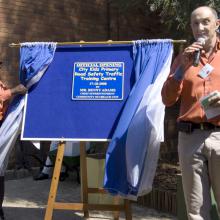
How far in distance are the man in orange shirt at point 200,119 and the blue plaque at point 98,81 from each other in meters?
1.36

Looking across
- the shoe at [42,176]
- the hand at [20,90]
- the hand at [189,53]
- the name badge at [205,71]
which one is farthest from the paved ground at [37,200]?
the hand at [189,53]

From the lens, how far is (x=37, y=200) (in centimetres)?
706

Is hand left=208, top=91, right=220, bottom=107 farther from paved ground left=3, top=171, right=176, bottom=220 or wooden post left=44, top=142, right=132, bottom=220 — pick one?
paved ground left=3, top=171, right=176, bottom=220

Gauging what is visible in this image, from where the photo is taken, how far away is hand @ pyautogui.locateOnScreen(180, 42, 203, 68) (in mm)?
3365

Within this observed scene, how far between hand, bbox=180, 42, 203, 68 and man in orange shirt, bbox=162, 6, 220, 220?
4 centimetres

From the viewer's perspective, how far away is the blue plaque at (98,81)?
5.02m

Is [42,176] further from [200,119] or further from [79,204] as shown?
[200,119]

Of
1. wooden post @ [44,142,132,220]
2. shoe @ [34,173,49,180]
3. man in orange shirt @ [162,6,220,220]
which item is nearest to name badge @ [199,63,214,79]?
man in orange shirt @ [162,6,220,220]

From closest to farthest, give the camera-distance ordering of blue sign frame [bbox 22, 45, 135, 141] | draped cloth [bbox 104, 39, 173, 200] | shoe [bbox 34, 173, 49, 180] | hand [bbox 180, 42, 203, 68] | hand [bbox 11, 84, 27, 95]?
hand [bbox 180, 42, 203, 68]
draped cloth [bbox 104, 39, 173, 200]
blue sign frame [bbox 22, 45, 135, 141]
hand [bbox 11, 84, 27, 95]
shoe [bbox 34, 173, 49, 180]

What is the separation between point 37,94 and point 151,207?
245cm

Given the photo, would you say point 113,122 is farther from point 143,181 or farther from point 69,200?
point 69,200

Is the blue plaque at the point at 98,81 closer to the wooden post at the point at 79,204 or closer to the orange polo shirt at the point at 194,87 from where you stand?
the wooden post at the point at 79,204

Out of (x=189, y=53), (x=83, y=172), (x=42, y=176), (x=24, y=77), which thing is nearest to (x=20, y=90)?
(x=24, y=77)

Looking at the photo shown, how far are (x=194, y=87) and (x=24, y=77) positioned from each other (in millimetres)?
2246
